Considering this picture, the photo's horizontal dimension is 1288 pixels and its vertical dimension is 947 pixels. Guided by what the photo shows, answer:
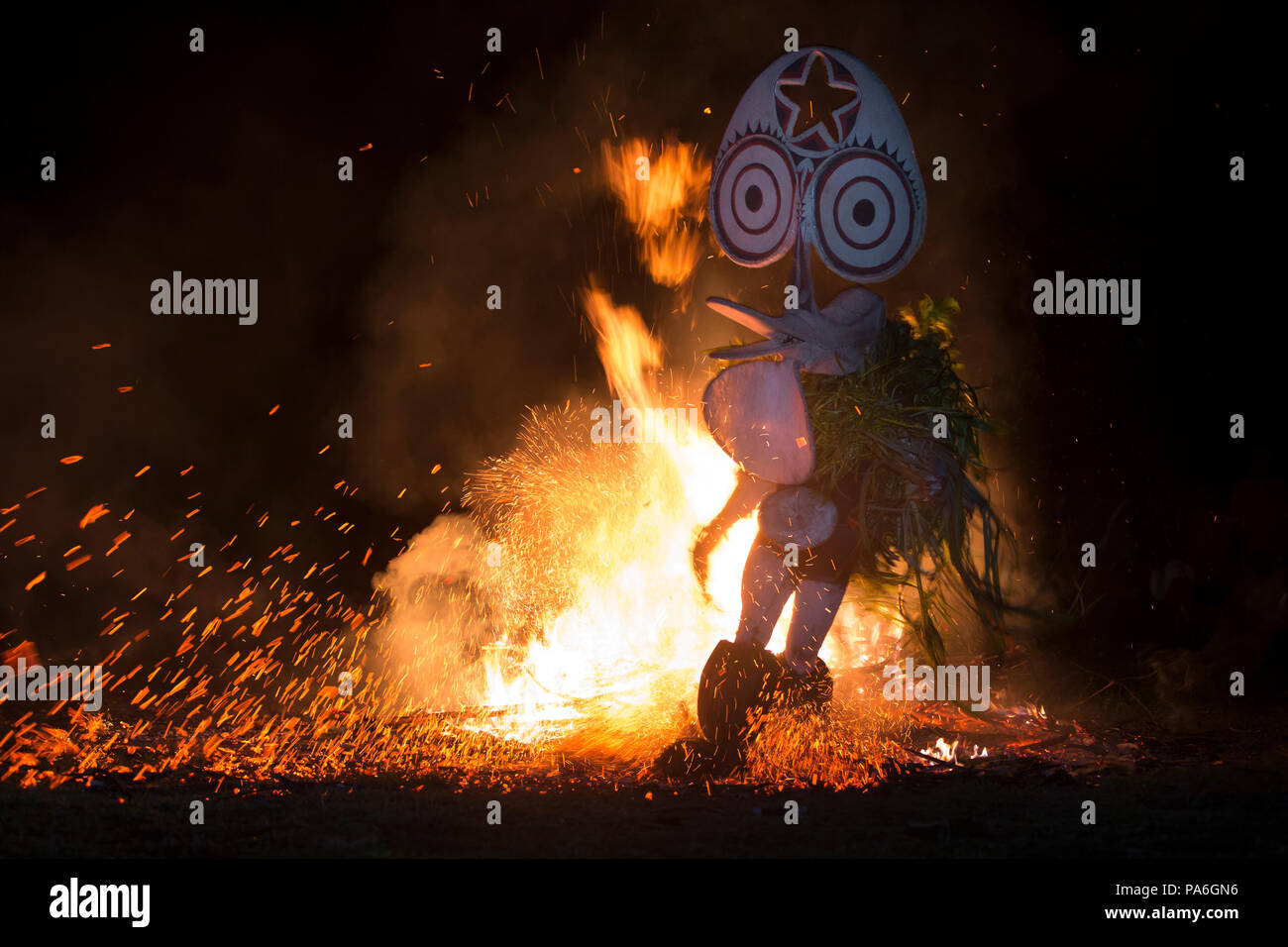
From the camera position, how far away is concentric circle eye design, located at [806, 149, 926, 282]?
5656 millimetres

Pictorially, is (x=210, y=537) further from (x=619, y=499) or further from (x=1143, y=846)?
(x=1143, y=846)

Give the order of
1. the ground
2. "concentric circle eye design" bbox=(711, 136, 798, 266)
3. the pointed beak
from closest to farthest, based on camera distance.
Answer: the ground, the pointed beak, "concentric circle eye design" bbox=(711, 136, 798, 266)

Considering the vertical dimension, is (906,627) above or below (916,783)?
above

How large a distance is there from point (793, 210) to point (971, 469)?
5.36 feet

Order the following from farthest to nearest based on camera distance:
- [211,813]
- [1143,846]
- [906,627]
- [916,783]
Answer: [906,627] → [916,783] → [211,813] → [1143,846]

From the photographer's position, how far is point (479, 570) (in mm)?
7902

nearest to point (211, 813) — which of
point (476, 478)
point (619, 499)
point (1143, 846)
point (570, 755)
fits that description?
point (570, 755)

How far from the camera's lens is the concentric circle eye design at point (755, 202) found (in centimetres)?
569
